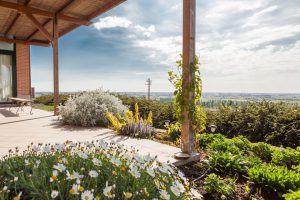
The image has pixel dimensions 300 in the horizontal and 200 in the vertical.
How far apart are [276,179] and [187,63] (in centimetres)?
157

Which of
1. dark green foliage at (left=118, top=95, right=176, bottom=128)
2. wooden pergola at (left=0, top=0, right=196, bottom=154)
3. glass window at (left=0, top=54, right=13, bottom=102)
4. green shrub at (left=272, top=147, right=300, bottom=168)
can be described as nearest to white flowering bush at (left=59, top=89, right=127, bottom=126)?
dark green foliage at (left=118, top=95, right=176, bottom=128)

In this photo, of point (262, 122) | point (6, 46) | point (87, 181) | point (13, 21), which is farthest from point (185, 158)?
point (6, 46)

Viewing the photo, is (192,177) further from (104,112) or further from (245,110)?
(104,112)

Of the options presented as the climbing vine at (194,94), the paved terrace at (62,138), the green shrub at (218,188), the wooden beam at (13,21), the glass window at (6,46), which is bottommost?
the green shrub at (218,188)

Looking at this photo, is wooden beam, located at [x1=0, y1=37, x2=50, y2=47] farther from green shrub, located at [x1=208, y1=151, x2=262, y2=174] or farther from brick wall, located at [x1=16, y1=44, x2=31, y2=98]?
green shrub, located at [x1=208, y1=151, x2=262, y2=174]

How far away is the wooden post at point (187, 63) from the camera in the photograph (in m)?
2.82

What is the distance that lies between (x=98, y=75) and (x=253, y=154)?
1139cm

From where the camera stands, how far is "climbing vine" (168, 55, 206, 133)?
2814mm

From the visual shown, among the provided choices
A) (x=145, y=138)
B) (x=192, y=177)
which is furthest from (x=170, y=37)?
(x=192, y=177)

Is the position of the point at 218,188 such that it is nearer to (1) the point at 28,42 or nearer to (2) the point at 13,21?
(2) the point at 13,21

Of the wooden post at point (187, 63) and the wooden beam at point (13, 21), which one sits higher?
the wooden beam at point (13, 21)

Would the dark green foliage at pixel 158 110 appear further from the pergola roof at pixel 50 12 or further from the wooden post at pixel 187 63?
the pergola roof at pixel 50 12

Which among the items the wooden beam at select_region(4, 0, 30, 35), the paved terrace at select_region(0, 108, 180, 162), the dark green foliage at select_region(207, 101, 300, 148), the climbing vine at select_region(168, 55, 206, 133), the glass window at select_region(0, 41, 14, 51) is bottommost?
the paved terrace at select_region(0, 108, 180, 162)

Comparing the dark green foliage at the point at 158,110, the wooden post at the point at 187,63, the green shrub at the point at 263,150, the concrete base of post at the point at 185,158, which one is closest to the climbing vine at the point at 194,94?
the wooden post at the point at 187,63
